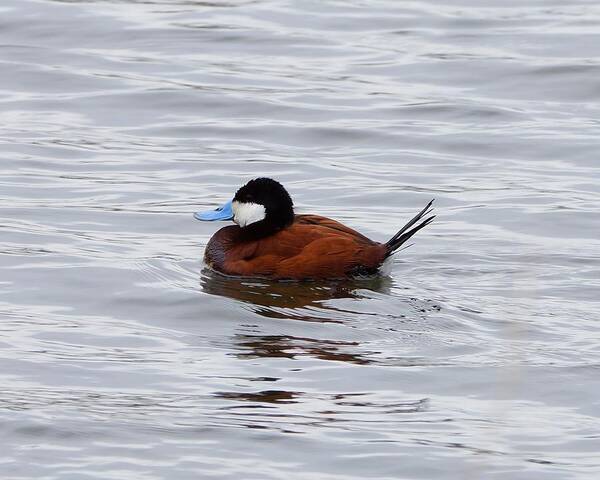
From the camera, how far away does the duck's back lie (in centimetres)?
943

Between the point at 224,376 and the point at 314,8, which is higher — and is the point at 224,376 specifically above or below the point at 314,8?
below

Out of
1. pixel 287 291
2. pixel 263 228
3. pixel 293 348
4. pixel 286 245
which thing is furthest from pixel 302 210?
pixel 293 348

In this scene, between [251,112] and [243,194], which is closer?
[243,194]

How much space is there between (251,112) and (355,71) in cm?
181

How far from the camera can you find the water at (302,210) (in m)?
6.69

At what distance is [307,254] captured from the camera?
9453 mm

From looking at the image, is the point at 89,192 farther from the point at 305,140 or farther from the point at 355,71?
the point at 355,71

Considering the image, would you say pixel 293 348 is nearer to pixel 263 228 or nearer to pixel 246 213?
pixel 263 228

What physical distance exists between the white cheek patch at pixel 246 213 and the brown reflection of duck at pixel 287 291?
395 millimetres

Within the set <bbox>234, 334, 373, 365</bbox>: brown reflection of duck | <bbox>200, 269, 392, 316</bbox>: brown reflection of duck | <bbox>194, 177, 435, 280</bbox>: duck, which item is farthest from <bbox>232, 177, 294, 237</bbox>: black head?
<bbox>234, 334, 373, 365</bbox>: brown reflection of duck

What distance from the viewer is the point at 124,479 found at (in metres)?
6.20

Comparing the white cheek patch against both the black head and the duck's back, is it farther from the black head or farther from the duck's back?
the duck's back

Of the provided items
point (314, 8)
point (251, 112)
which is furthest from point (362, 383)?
point (314, 8)

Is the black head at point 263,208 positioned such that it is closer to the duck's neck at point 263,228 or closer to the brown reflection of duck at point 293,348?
the duck's neck at point 263,228
